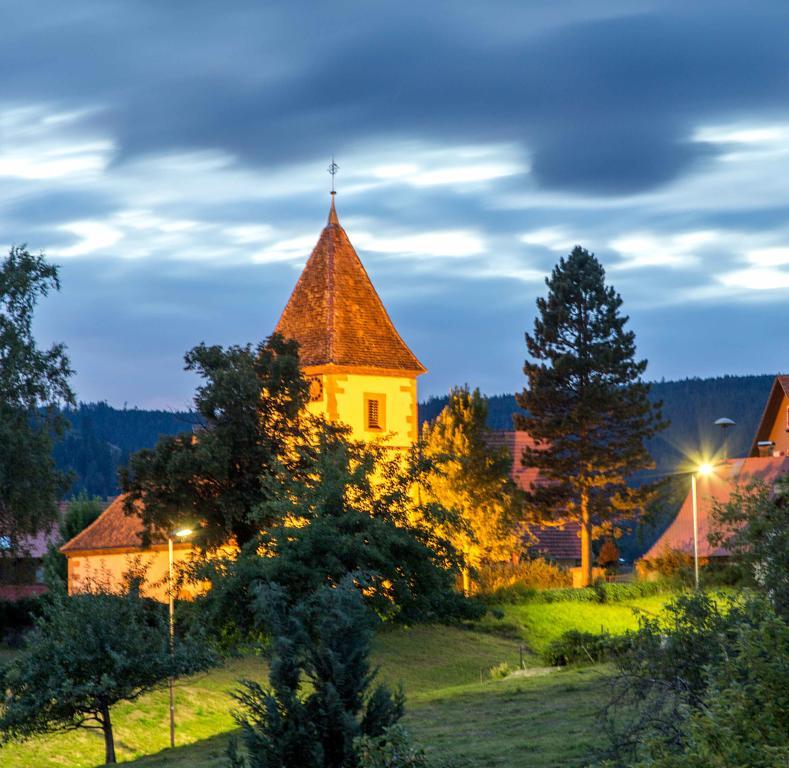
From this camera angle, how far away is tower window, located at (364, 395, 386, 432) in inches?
2292

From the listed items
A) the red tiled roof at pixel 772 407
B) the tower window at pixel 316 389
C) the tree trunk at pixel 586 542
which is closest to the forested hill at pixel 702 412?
the red tiled roof at pixel 772 407

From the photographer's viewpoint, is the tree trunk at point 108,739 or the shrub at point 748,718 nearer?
the shrub at point 748,718

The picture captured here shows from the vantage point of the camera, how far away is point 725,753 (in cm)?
1138

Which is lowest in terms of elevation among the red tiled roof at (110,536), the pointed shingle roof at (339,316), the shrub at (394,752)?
the shrub at (394,752)

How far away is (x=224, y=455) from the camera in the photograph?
156 ft

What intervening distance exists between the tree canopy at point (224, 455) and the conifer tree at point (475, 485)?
365 inches

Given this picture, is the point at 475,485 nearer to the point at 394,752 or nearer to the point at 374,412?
the point at 374,412

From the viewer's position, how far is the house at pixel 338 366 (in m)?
57.7

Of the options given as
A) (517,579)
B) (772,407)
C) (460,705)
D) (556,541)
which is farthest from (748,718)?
(556,541)

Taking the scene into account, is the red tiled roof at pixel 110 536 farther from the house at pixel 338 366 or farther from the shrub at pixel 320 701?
the shrub at pixel 320 701

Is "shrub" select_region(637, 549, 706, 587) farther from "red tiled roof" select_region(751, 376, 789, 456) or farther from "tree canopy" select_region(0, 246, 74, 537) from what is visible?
"tree canopy" select_region(0, 246, 74, 537)

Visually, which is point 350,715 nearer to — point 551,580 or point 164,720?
point 164,720

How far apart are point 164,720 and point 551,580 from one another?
26525 millimetres

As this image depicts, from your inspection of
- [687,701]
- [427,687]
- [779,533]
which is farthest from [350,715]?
[427,687]
